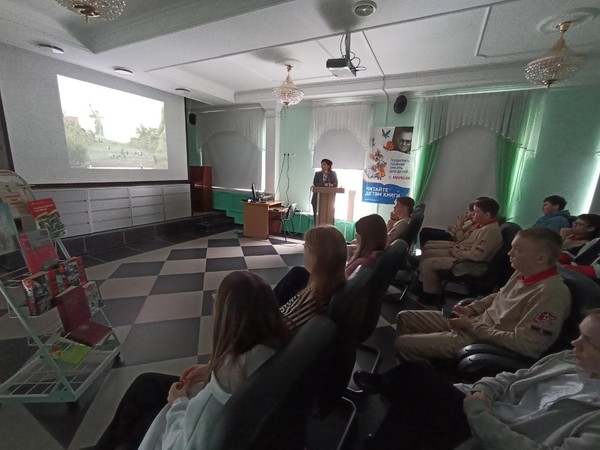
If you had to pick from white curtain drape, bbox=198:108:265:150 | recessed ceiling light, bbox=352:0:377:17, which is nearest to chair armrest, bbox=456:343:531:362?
recessed ceiling light, bbox=352:0:377:17

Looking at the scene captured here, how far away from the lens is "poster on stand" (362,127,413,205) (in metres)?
4.28

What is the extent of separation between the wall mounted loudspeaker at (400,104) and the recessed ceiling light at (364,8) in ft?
7.80

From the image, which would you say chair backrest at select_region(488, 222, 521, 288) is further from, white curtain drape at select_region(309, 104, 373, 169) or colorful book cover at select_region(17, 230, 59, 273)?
colorful book cover at select_region(17, 230, 59, 273)

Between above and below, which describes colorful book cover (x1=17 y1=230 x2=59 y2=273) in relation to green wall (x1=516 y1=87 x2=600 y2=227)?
below

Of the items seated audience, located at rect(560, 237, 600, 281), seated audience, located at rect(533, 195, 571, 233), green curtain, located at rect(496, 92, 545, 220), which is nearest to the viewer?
seated audience, located at rect(560, 237, 600, 281)

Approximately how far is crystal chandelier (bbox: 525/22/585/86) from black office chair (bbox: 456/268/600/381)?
201 centimetres

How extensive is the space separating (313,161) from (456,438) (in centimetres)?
469

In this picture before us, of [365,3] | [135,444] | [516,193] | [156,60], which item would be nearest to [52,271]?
[135,444]

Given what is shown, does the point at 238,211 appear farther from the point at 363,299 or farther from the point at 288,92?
the point at 363,299

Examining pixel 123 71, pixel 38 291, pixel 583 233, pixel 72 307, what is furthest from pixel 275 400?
pixel 123 71

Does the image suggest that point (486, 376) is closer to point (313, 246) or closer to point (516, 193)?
point (313, 246)

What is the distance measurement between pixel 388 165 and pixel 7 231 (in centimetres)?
443

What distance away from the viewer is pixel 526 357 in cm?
106

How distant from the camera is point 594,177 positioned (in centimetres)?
334
